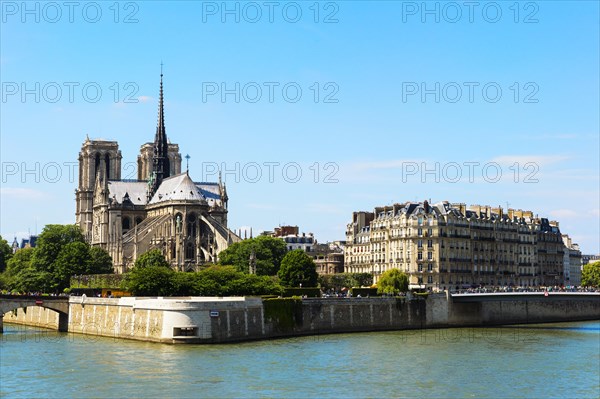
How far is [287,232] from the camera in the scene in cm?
15538

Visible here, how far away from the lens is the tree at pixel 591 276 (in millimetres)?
142625

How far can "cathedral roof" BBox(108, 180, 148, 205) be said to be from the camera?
155750 millimetres

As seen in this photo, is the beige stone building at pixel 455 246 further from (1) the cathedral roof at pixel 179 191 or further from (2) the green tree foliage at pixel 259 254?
(1) the cathedral roof at pixel 179 191

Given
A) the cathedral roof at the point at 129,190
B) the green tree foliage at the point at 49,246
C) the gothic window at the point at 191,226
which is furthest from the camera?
the cathedral roof at the point at 129,190

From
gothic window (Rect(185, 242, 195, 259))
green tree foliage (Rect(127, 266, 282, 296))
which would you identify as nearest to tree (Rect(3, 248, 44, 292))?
gothic window (Rect(185, 242, 195, 259))

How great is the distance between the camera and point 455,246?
107 meters

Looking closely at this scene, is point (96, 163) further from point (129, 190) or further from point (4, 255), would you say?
point (4, 255)

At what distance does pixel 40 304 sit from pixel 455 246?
49338 mm

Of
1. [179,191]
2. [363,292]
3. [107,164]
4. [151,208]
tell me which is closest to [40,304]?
[363,292]

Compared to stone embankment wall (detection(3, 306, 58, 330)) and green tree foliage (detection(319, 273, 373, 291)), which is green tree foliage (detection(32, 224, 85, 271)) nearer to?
stone embankment wall (detection(3, 306, 58, 330))

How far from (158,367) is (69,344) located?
15318mm

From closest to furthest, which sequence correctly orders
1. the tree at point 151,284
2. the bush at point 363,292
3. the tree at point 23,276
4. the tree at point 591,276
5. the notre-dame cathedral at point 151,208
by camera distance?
the tree at point 151,284
the bush at point 363,292
the tree at point 23,276
the notre-dame cathedral at point 151,208
the tree at point 591,276

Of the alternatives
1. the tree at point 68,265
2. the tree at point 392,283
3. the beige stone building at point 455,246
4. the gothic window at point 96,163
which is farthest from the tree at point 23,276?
the tree at point 392,283

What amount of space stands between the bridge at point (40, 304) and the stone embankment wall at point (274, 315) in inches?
31.8
